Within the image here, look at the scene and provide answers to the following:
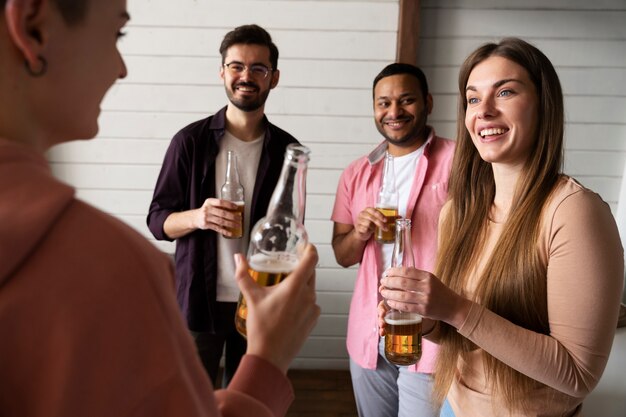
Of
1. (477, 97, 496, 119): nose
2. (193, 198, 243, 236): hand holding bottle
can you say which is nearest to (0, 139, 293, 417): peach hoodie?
(477, 97, 496, 119): nose

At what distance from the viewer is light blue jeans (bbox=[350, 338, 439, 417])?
1845 millimetres

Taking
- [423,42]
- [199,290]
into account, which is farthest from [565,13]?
[199,290]

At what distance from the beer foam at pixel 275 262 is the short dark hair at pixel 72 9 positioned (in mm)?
498

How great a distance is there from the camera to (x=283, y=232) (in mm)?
966

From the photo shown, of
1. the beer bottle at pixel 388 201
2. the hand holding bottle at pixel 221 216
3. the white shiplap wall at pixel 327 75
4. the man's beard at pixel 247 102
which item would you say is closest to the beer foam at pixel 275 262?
the hand holding bottle at pixel 221 216

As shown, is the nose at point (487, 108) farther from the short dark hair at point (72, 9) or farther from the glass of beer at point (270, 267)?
the short dark hair at point (72, 9)

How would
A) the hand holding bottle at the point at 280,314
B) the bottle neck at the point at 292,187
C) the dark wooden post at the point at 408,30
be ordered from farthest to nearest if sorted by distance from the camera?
the dark wooden post at the point at 408,30, the bottle neck at the point at 292,187, the hand holding bottle at the point at 280,314

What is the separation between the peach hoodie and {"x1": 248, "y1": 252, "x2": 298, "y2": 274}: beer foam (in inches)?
14.6

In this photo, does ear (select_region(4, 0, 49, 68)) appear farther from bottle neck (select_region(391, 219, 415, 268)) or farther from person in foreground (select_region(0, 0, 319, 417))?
bottle neck (select_region(391, 219, 415, 268))

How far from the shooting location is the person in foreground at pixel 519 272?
1.14 metres

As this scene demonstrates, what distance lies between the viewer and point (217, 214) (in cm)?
173

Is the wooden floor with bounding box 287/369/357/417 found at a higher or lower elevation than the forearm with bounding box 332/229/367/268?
lower

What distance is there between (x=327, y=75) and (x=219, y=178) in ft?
4.61

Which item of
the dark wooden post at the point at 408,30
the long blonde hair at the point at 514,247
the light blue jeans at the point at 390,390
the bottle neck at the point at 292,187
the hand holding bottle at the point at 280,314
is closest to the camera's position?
the hand holding bottle at the point at 280,314
